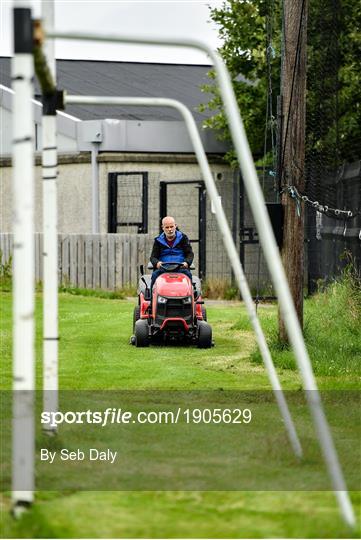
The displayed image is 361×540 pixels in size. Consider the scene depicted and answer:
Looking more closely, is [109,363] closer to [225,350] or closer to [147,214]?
[225,350]

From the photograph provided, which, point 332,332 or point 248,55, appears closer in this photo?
point 332,332

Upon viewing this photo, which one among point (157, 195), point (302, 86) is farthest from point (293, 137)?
point (157, 195)

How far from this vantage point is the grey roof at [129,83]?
2878 cm

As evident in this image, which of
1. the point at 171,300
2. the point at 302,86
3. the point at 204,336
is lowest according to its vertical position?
the point at 204,336

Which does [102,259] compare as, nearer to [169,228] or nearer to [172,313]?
[169,228]

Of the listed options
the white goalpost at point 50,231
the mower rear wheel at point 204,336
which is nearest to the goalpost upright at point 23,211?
the white goalpost at point 50,231

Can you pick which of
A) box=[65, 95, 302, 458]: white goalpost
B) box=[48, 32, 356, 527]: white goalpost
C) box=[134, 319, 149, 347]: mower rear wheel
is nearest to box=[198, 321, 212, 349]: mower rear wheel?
box=[134, 319, 149, 347]: mower rear wheel

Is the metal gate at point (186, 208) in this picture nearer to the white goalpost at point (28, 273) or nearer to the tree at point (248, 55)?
the tree at point (248, 55)

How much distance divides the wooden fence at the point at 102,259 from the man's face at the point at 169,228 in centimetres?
929

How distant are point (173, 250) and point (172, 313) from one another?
80 centimetres

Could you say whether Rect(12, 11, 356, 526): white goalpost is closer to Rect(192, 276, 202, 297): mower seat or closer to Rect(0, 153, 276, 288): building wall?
Answer: Rect(192, 276, 202, 297): mower seat

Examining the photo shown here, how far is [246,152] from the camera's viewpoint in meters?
5.79

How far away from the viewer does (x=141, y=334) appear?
1435cm

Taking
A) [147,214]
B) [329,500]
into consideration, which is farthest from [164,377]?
[147,214]
